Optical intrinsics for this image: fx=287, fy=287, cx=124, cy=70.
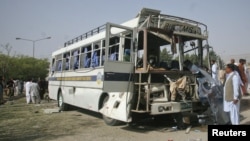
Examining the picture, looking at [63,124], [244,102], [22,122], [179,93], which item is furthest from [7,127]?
[244,102]

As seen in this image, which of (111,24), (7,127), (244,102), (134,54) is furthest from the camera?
(244,102)

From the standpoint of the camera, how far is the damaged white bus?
773 centimetres

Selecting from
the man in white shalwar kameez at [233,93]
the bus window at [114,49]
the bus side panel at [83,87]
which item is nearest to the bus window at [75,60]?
the bus side panel at [83,87]

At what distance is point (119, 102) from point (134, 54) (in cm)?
145

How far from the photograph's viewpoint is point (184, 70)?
8.49m

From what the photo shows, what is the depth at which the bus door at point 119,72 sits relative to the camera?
756cm

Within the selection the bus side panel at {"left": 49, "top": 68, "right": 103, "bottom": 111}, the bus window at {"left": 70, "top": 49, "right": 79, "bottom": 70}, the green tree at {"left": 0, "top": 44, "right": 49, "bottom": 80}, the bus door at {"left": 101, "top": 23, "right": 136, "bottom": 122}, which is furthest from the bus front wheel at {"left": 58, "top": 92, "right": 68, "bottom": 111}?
the green tree at {"left": 0, "top": 44, "right": 49, "bottom": 80}

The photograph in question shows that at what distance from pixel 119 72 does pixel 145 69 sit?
704mm

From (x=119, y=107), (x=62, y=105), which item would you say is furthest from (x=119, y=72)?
(x=62, y=105)

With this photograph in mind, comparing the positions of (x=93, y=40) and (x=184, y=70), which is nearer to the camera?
(x=184, y=70)

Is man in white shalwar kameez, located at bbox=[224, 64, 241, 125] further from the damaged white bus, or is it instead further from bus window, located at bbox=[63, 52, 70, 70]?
bus window, located at bbox=[63, 52, 70, 70]

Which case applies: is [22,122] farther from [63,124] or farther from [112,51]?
[112,51]

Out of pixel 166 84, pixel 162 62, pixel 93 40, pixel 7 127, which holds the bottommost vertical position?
pixel 7 127

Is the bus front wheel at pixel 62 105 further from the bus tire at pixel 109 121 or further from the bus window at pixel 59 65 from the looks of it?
the bus tire at pixel 109 121
